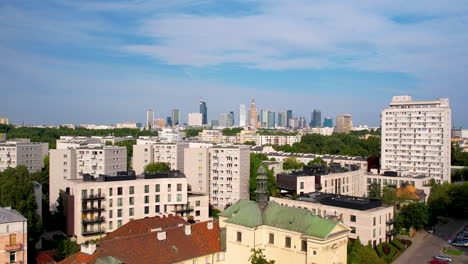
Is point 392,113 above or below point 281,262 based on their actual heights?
above

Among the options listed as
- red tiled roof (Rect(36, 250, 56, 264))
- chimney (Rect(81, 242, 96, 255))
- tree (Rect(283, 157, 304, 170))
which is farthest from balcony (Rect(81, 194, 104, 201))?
tree (Rect(283, 157, 304, 170))

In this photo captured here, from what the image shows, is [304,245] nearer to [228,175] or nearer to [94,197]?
[94,197]

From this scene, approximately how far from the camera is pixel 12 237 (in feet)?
144

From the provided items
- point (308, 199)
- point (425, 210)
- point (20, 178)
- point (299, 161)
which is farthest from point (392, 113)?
point (20, 178)

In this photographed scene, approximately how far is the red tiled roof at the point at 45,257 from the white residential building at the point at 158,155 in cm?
6580

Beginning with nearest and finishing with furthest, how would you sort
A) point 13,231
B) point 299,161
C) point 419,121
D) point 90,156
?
point 13,231
point 90,156
point 419,121
point 299,161

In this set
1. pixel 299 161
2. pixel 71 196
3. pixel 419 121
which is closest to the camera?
pixel 71 196

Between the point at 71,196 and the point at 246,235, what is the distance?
116ft

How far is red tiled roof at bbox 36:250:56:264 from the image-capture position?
176 feet

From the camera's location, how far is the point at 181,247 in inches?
1777

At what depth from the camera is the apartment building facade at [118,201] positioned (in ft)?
221

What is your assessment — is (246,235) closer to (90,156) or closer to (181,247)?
(181,247)

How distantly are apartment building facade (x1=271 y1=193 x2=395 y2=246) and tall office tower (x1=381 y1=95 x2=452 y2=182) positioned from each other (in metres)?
57.3

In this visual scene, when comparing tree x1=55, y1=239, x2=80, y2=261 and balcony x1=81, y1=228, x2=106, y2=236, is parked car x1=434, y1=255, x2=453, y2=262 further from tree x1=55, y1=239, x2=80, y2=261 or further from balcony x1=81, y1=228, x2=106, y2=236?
balcony x1=81, y1=228, x2=106, y2=236
